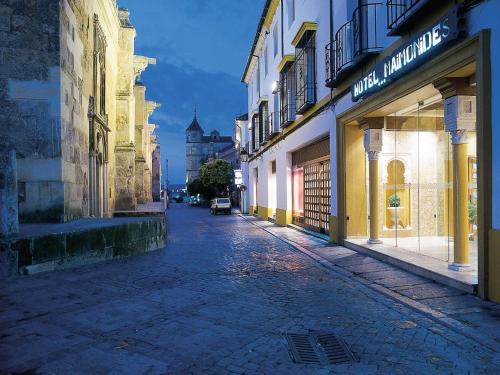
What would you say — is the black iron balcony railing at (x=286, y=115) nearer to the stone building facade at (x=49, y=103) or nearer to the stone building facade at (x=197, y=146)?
the stone building facade at (x=49, y=103)

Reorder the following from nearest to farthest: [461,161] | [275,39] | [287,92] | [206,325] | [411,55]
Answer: [206,325] → [461,161] → [411,55] → [287,92] → [275,39]

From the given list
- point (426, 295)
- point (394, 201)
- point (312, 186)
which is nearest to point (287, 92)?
point (312, 186)

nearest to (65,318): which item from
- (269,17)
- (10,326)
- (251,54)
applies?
(10,326)

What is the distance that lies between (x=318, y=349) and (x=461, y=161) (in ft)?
14.7

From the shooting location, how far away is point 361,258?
33.6 feet

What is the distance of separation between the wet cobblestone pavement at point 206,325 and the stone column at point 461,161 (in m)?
1.72

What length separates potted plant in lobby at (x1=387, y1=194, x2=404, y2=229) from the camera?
38.0ft

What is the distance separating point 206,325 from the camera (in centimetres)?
520

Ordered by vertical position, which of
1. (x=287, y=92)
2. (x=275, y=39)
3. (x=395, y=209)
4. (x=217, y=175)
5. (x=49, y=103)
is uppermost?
(x=275, y=39)

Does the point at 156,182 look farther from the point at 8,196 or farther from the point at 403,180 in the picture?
the point at 8,196

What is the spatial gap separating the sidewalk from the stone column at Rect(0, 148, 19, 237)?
6.03 metres

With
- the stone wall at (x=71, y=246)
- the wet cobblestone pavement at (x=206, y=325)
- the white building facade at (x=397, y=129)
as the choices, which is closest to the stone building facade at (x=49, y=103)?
the stone wall at (x=71, y=246)

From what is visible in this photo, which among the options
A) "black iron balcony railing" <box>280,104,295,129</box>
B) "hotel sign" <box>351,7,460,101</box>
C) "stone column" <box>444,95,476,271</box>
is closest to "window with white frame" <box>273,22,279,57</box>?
"black iron balcony railing" <box>280,104,295,129</box>

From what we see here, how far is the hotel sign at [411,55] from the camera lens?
655 cm
